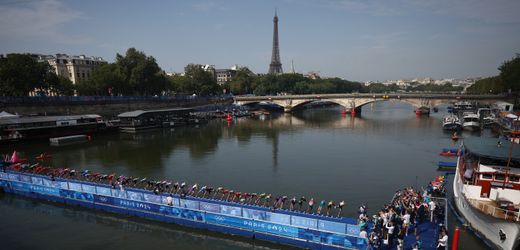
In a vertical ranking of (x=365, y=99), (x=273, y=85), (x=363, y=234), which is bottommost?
(x=363, y=234)

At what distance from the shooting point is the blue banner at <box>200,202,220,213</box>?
Answer: 72.9ft

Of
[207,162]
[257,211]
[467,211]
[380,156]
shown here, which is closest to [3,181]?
[207,162]

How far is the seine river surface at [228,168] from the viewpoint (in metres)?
22.9

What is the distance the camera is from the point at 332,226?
18891 millimetres

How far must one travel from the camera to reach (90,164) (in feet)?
144

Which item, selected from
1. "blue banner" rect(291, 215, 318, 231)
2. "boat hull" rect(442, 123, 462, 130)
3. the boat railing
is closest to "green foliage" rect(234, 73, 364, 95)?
"boat hull" rect(442, 123, 462, 130)

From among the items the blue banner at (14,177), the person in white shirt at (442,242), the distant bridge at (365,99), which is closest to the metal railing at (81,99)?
the distant bridge at (365,99)

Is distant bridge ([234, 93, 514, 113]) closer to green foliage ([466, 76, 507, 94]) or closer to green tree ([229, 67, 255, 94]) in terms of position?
green foliage ([466, 76, 507, 94])

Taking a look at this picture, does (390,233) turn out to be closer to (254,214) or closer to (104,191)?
(254,214)

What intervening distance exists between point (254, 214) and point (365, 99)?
304ft

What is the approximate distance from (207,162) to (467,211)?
29440 millimetres

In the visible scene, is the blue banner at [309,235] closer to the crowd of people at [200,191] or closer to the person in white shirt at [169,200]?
the crowd of people at [200,191]

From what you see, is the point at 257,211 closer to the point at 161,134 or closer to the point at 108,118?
the point at 161,134

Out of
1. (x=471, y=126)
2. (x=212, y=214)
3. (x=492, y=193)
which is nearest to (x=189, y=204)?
(x=212, y=214)
